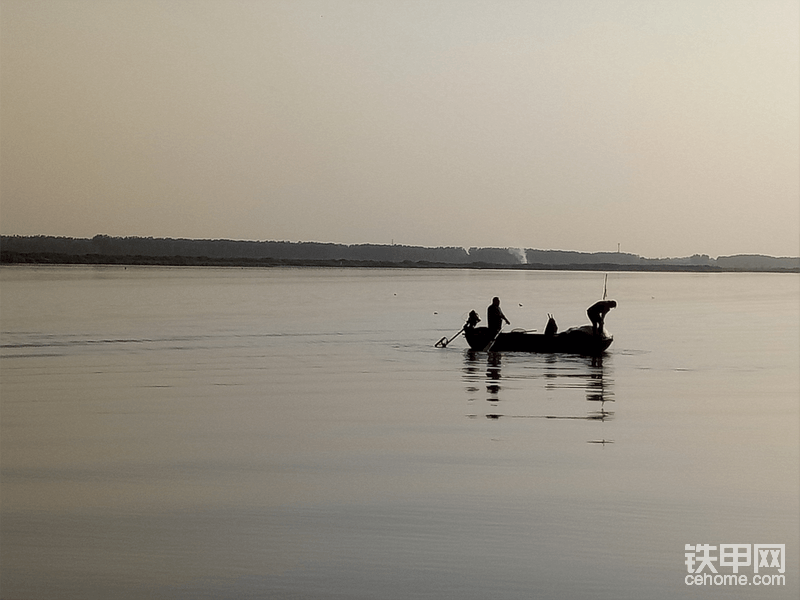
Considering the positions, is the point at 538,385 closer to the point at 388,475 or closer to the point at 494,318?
the point at 494,318

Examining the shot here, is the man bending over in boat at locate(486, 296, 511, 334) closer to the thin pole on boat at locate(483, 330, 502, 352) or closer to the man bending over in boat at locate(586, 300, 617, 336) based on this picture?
the thin pole on boat at locate(483, 330, 502, 352)

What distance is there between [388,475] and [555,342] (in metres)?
21.0

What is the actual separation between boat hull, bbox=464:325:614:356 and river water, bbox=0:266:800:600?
1113 millimetres

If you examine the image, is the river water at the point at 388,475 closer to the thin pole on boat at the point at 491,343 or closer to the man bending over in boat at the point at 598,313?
the man bending over in boat at the point at 598,313

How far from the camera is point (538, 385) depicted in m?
27.7

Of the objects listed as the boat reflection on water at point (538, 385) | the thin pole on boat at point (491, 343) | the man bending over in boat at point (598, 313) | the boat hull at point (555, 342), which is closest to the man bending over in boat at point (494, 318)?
the thin pole on boat at point (491, 343)

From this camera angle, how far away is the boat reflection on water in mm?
22547

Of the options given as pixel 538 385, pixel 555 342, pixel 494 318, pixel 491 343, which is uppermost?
pixel 494 318

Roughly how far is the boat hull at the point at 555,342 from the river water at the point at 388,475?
43.8 inches

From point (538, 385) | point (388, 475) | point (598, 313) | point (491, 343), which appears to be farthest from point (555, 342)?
point (388, 475)

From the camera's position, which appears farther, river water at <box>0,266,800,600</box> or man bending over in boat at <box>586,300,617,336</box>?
man bending over in boat at <box>586,300,617,336</box>

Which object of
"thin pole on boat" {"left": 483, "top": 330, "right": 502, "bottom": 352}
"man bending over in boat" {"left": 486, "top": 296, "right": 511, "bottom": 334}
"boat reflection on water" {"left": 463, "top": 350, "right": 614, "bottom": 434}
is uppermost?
"man bending over in boat" {"left": 486, "top": 296, "right": 511, "bottom": 334}

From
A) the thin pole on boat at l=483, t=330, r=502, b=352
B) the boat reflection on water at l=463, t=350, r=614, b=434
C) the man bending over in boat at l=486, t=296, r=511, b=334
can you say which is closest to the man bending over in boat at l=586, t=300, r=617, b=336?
the boat reflection on water at l=463, t=350, r=614, b=434

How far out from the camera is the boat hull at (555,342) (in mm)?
35500
